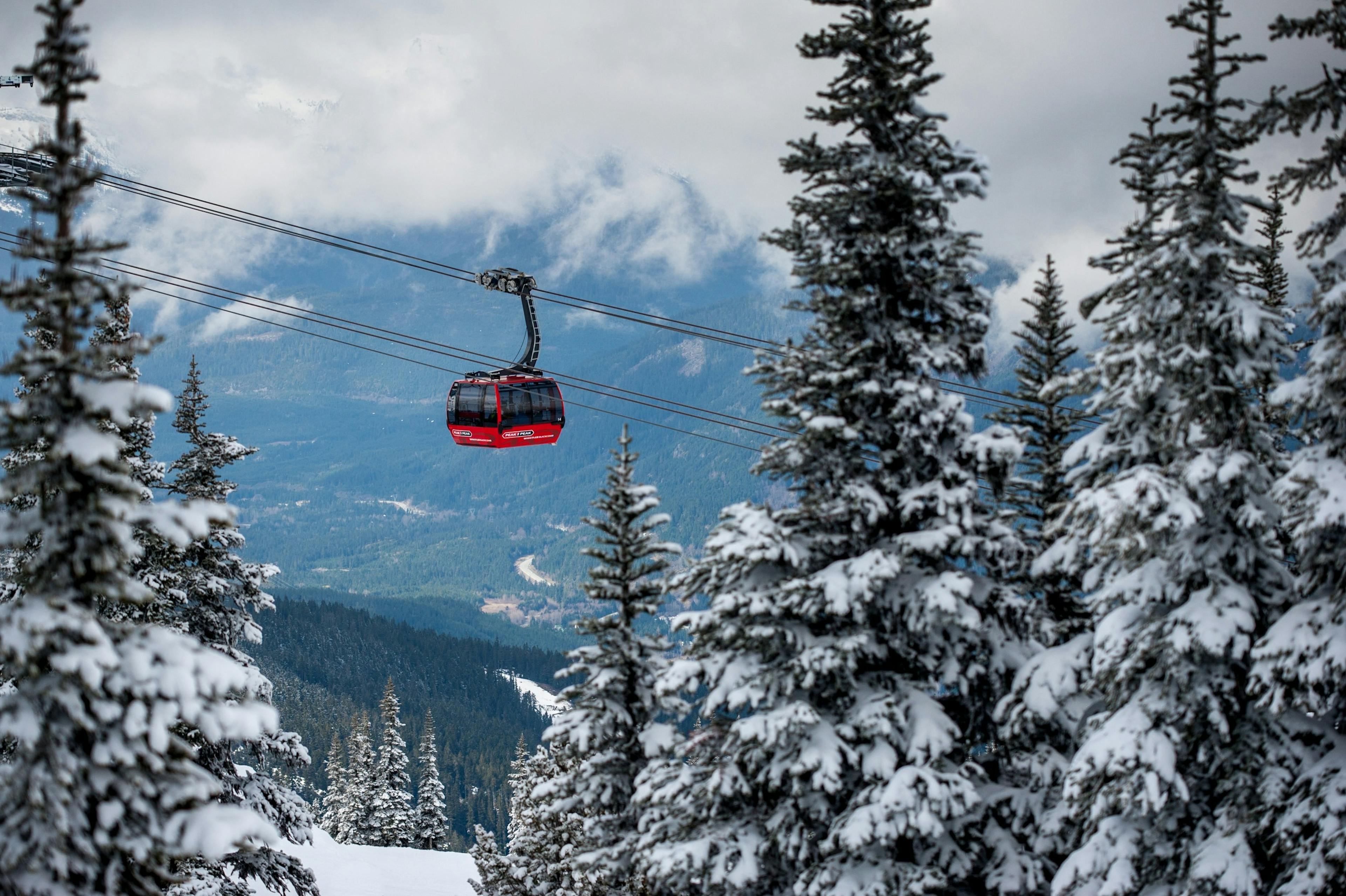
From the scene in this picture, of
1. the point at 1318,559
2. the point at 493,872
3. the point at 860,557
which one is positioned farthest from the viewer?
the point at 493,872

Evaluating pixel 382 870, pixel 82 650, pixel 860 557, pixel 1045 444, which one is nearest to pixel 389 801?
pixel 382 870

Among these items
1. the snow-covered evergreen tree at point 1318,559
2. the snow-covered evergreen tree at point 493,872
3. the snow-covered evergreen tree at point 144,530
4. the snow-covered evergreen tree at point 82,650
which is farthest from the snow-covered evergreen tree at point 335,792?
the snow-covered evergreen tree at point 1318,559

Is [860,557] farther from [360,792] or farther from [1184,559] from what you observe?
[360,792]

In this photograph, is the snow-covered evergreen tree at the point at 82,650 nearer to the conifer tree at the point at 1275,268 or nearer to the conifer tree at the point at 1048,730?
the conifer tree at the point at 1048,730

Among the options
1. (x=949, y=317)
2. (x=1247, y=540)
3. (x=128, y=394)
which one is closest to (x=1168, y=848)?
(x=1247, y=540)

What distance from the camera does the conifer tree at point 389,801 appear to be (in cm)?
6138

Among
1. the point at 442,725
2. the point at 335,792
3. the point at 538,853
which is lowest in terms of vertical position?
the point at 538,853

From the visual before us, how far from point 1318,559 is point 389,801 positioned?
6163 centimetres

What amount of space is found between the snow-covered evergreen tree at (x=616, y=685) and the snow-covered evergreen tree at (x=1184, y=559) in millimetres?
7406

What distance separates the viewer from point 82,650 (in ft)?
26.9

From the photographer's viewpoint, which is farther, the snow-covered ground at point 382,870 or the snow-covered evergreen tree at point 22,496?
the snow-covered ground at point 382,870

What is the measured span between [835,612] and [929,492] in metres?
2.28

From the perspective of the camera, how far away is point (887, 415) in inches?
560

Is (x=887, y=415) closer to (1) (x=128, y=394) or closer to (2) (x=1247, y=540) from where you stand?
(2) (x=1247, y=540)
